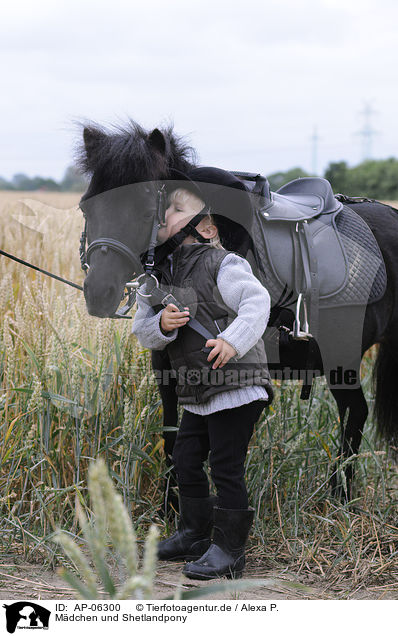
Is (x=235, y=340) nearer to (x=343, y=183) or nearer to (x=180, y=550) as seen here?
(x=180, y=550)

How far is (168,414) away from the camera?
2893 mm

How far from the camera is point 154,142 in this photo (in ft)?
7.88

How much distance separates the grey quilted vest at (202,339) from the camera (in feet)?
7.88

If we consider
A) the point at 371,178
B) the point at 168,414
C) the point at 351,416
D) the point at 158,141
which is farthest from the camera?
the point at 371,178

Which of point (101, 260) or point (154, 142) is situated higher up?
point (154, 142)

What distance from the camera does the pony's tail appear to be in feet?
11.6

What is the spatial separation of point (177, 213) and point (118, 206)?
238 millimetres

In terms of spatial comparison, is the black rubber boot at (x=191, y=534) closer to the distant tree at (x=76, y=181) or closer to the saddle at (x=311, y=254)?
the saddle at (x=311, y=254)

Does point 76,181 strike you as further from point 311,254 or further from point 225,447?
point 225,447

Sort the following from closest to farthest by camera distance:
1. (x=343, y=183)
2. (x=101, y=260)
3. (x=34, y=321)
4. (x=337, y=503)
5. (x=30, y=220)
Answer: (x=101, y=260)
(x=337, y=503)
(x=34, y=321)
(x=30, y=220)
(x=343, y=183)

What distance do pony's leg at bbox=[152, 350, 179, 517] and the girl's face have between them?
1.68ft
